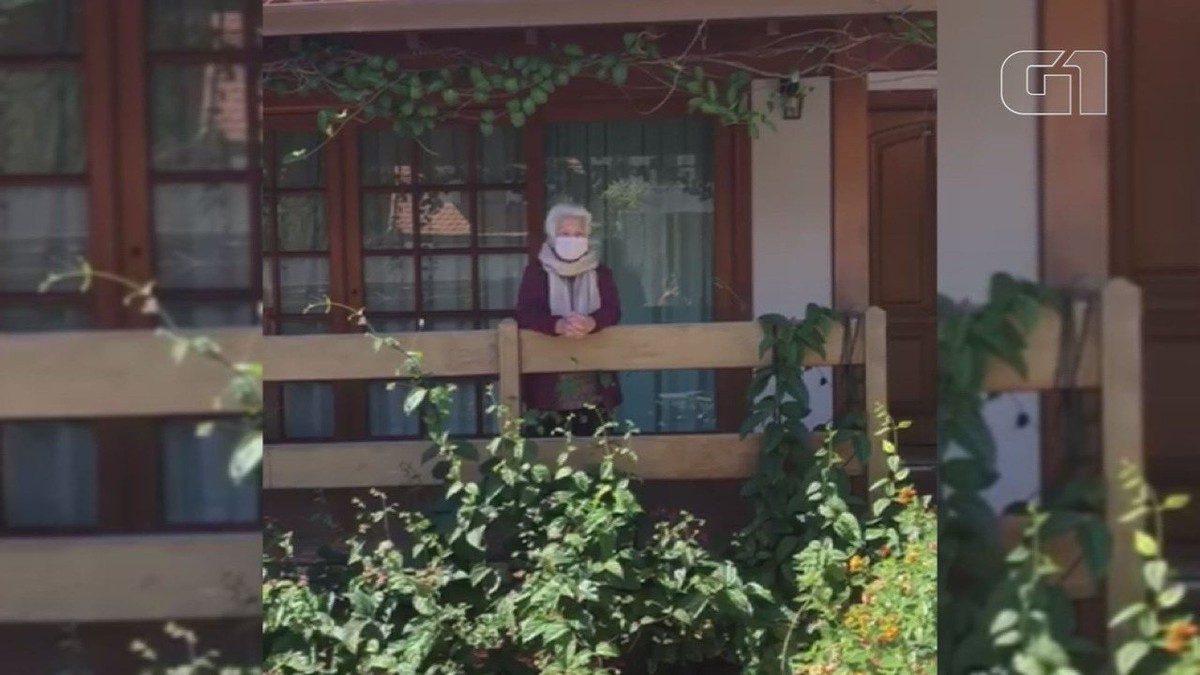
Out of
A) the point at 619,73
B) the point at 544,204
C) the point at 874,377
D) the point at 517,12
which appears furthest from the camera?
the point at 544,204

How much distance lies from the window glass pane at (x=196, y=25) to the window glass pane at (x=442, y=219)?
4724mm

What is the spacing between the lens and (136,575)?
1812mm

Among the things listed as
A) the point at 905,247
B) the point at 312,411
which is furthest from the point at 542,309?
the point at 905,247

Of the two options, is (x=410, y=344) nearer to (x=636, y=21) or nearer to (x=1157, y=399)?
(x=636, y=21)

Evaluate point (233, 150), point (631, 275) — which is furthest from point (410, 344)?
point (233, 150)

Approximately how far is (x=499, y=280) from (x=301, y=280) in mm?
906

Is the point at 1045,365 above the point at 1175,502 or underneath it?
above

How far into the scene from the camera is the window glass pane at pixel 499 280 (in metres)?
6.50

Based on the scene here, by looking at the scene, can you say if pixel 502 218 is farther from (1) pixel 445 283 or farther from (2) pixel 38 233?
(2) pixel 38 233

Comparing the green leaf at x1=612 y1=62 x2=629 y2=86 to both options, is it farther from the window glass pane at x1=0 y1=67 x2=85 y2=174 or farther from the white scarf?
the window glass pane at x1=0 y1=67 x2=85 y2=174

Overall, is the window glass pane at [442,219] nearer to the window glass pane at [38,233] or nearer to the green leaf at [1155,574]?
the window glass pane at [38,233]

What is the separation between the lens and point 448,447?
161 inches

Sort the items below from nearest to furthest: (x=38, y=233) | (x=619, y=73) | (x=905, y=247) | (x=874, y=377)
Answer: (x=38, y=233) < (x=874, y=377) < (x=619, y=73) < (x=905, y=247)

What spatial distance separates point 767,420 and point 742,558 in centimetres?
54
